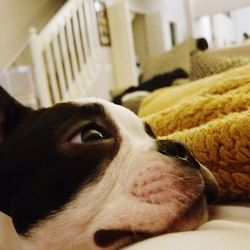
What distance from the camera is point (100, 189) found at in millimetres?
559

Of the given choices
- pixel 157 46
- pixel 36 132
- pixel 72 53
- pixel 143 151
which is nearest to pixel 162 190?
pixel 143 151

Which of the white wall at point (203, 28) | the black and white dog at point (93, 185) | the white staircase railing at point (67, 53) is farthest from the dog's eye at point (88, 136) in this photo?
the white wall at point (203, 28)

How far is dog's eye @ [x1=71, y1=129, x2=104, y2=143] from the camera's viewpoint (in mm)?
608

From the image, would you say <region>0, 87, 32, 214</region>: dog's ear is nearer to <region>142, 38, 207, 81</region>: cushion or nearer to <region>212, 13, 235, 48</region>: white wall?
<region>142, 38, 207, 81</region>: cushion

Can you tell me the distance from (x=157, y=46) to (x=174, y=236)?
7.05 metres

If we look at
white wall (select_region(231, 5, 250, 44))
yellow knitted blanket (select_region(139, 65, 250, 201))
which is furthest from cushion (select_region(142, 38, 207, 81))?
white wall (select_region(231, 5, 250, 44))

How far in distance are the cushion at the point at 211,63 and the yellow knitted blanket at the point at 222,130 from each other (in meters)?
0.97

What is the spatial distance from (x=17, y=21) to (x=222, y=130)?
504 centimetres

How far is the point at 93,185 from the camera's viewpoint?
0.56 meters

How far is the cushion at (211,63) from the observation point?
1818mm

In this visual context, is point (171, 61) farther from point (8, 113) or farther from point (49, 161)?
point (49, 161)

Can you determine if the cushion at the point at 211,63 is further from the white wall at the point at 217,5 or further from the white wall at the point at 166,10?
the white wall at the point at 166,10

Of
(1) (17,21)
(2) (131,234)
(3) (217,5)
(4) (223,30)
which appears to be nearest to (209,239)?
(2) (131,234)

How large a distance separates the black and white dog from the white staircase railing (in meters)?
3.21
